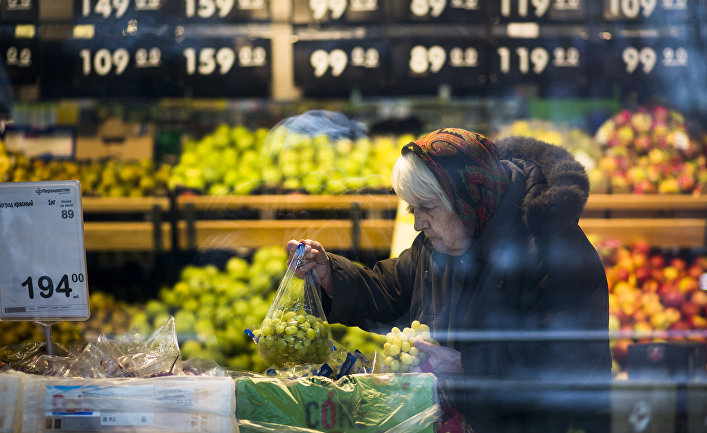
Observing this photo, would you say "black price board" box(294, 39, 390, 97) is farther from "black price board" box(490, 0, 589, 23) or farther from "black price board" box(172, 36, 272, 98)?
"black price board" box(490, 0, 589, 23)

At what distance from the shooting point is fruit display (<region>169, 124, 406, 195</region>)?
345 cm

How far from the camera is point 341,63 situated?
12.1 feet

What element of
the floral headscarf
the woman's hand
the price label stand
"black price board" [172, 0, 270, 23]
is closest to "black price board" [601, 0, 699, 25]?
"black price board" [172, 0, 270, 23]

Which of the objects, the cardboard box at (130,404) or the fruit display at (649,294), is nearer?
the cardboard box at (130,404)

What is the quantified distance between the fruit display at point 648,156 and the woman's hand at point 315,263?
2345 mm

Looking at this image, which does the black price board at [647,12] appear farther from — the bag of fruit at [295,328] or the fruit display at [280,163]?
the bag of fruit at [295,328]

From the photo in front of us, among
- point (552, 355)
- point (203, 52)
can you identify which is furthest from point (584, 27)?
point (552, 355)

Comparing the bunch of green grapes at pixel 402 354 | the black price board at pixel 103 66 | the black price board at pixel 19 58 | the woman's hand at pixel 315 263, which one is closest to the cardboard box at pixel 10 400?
the woman's hand at pixel 315 263

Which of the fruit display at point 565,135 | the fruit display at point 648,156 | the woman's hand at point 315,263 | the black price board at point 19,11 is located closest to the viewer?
the woman's hand at point 315,263

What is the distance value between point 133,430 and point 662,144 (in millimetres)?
3604

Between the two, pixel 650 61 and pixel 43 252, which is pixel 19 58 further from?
pixel 650 61

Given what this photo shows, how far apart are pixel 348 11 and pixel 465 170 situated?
2.19 meters

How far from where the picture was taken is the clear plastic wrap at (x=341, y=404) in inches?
65.0

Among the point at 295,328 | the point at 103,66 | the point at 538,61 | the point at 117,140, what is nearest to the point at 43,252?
the point at 295,328
